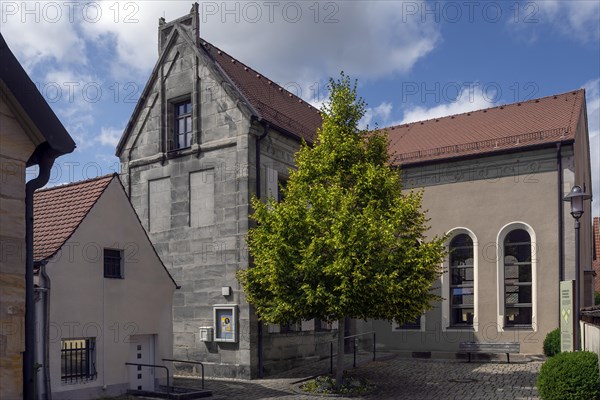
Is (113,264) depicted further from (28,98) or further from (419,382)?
(28,98)

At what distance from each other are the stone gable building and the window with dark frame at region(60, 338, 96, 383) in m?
5.34

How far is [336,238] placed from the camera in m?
15.5

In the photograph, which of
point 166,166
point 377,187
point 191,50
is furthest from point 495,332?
point 191,50

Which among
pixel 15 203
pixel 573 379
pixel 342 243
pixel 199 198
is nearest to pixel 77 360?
pixel 342 243

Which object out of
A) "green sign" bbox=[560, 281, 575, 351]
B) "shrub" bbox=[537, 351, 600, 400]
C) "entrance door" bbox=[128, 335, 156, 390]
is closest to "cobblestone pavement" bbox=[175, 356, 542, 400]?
"green sign" bbox=[560, 281, 575, 351]

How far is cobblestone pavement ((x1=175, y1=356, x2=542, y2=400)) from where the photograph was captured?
16.3 m

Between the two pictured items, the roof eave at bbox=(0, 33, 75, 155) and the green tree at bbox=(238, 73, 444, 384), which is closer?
the roof eave at bbox=(0, 33, 75, 155)

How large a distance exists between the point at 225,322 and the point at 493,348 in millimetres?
9840

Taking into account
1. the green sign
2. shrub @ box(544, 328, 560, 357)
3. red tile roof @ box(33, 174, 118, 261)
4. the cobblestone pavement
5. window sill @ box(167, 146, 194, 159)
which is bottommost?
the cobblestone pavement

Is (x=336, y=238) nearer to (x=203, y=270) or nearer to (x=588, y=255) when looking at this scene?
(x=203, y=270)

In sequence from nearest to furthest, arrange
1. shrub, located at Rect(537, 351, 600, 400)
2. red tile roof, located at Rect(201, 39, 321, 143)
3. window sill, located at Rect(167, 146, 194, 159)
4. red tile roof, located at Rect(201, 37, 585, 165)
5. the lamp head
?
shrub, located at Rect(537, 351, 600, 400) → the lamp head → window sill, located at Rect(167, 146, 194, 159) → red tile roof, located at Rect(201, 39, 321, 143) → red tile roof, located at Rect(201, 37, 585, 165)

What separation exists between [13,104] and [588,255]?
2888 cm

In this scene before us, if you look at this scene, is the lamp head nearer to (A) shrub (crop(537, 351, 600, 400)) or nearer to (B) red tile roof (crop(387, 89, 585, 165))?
(A) shrub (crop(537, 351, 600, 400))

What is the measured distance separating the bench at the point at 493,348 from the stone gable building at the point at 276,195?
936 mm
